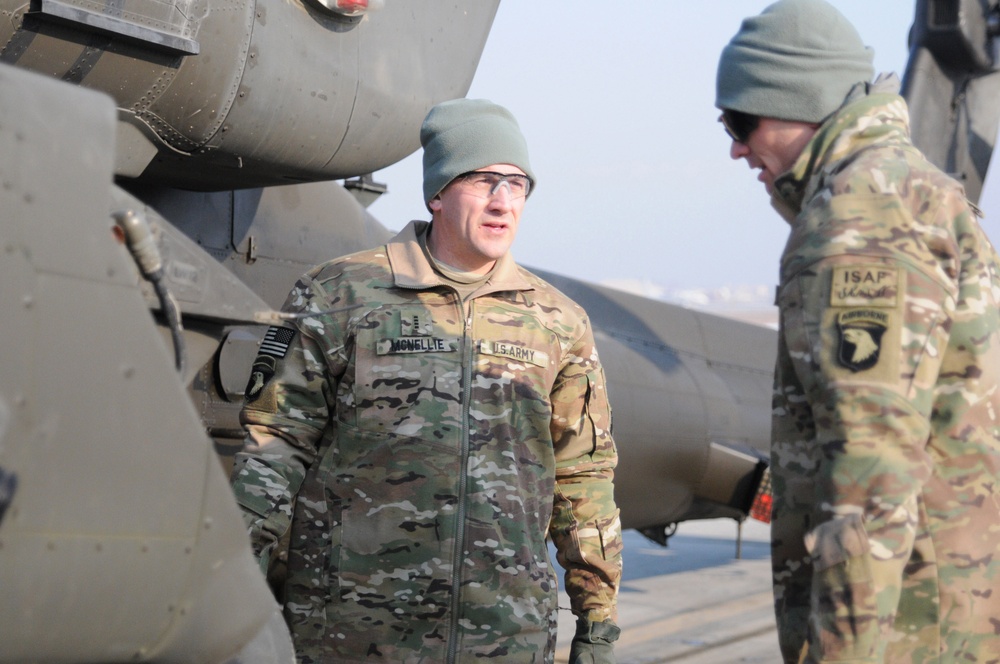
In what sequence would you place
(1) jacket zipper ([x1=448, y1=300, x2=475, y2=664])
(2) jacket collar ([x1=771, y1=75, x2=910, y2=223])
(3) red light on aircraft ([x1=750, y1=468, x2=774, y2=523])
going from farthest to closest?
(3) red light on aircraft ([x1=750, y1=468, x2=774, y2=523]) → (1) jacket zipper ([x1=448, y1=300, x2=475, y2=664]) → (2) jacket collar ([x1=771, y1=75, x2=910, y2=223])

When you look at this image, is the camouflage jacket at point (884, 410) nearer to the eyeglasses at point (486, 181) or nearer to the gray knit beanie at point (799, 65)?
the gray knit beanie at point (799, 65)

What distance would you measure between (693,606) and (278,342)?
515 cm

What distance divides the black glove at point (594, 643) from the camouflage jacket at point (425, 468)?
0.13 feet

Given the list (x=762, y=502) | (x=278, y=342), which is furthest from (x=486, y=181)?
(x=762, y=502)

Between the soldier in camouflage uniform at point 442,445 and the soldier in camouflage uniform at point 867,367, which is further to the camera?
the soldier in camouflage uniform at point 442,445

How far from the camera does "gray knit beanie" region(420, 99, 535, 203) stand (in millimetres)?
2850

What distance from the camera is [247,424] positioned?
2.80 metres

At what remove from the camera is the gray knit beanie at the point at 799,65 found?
87.4 inches

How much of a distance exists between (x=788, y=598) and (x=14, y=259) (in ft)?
4.57

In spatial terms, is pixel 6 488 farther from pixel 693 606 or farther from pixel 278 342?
pixel 693 606

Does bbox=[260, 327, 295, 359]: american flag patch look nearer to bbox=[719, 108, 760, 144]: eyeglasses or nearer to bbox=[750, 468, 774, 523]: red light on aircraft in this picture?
bbox=[719, 108, 760, 144]: eyeglasses

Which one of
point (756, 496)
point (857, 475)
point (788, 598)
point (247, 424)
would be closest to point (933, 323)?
point (857, 475)

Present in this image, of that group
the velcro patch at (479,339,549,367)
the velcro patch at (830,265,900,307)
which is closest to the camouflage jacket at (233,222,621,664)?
the velcro patch at (479,339,549,367)

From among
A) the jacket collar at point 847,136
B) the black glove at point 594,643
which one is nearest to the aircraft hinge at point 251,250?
the black glove at point 594,643
